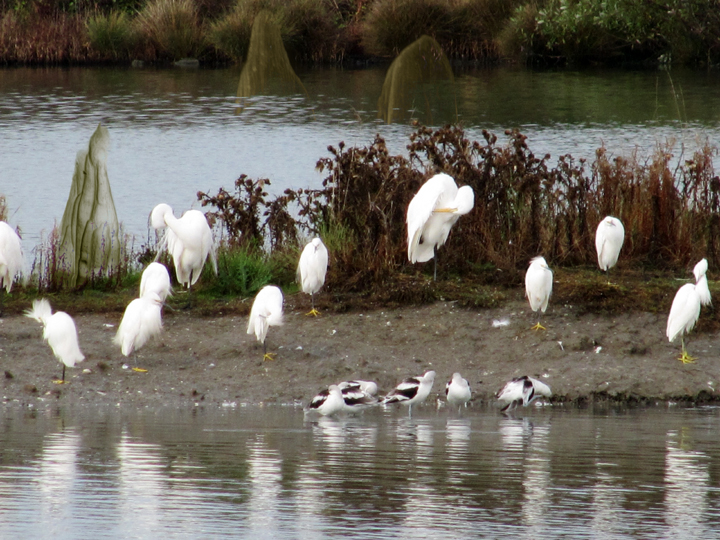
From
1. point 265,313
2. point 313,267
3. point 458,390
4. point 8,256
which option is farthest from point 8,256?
point 458,390

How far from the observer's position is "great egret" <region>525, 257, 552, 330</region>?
29.1ft

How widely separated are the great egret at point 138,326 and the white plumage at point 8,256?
57.5 inches

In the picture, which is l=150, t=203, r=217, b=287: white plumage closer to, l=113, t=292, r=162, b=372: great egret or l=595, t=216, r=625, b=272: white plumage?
l=113, t=292, r=162, b=372: great egret

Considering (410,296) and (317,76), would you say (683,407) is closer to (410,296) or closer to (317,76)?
(410,296)

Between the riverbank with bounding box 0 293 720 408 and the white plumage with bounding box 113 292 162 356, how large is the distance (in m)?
0.26

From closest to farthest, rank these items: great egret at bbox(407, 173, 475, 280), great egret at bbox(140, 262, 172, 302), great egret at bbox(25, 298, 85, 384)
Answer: great egret at bbox(25, 298, 85, 384)
great egret at bbox(140, 262, 172, 302)
great egret at bbox(407, 173, 475, 280)

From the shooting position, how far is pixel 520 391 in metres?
7.75

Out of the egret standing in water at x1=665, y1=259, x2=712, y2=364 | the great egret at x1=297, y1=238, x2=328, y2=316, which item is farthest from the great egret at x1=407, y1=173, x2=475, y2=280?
the egret standing in water at x1=665, y1=259, x2=712, y2=364

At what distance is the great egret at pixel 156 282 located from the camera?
9297 mm

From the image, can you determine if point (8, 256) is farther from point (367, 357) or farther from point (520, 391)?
point (520, 391)

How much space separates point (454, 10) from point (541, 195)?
94.3 ft

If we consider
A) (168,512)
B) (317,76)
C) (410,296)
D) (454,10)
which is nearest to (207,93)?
(317,76)

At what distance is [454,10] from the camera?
3822cm

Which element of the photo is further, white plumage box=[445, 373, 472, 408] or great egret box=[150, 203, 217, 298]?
great egret box=[150, 203, 217, 298]
